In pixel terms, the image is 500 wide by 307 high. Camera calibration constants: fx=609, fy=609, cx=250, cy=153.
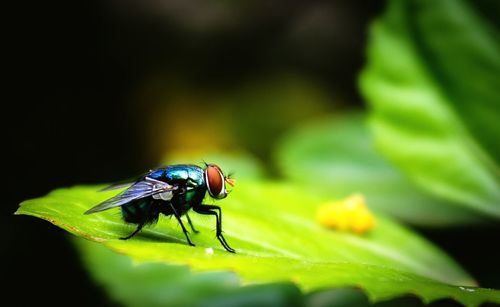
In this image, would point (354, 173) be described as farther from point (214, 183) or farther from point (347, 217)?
point (214, 183)

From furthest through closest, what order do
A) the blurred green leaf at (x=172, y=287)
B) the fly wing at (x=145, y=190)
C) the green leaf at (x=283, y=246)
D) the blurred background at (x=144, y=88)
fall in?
1. the blurred background at (x=144, y=88)
2. the blurred green leaf at (x=172, y=287)
3. the fly wing at (x=145, y=190)
4. the green leaf at (x=283, y=246)

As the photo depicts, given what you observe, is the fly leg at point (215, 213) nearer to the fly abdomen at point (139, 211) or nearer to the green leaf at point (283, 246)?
the green leaf at point (283, 246)

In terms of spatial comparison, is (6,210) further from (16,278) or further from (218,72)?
(218,72)

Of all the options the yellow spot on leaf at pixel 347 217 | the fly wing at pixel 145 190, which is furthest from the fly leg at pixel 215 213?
the yellow spot on leaf at pixel 347 217

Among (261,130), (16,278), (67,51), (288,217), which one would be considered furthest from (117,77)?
(288,217)

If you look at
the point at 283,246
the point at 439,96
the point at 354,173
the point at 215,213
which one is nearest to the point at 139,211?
the point at 215,213

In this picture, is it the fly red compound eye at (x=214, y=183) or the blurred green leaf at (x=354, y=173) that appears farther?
the blurred green leaf at (x=354, y=173)
